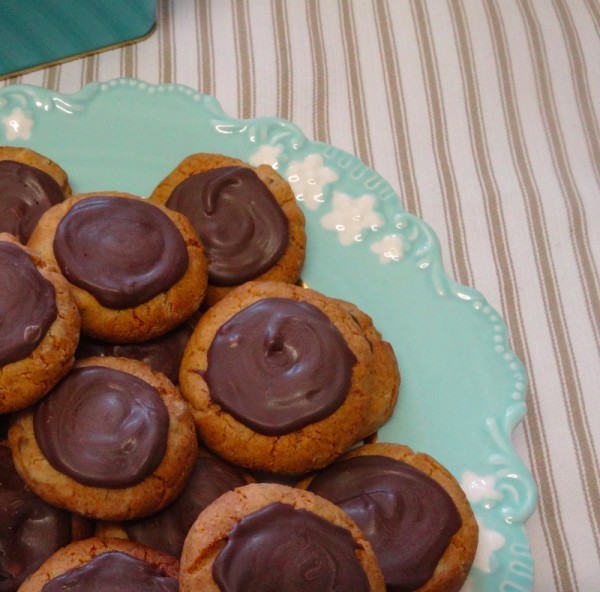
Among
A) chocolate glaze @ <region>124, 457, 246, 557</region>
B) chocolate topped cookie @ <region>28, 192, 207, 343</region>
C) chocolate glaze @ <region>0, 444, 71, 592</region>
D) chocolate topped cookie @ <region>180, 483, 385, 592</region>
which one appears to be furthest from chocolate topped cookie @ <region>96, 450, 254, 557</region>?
chocolate topped cookie @ <region>28, 192, 207, 343</region>

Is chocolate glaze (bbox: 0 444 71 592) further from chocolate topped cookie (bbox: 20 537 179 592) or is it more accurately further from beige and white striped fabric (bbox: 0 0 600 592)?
beige and white striped fabric (bbox: 0 0 600 592)

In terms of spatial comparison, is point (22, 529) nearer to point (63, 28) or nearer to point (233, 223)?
point (233, 223)

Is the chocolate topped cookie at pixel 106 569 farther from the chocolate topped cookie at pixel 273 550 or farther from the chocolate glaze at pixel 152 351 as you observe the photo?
the chocolate glaze at pixel 152 351

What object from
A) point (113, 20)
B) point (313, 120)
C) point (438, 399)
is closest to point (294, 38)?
point (313, 120)

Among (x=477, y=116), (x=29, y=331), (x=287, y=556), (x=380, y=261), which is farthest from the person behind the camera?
(x=477, y=116)

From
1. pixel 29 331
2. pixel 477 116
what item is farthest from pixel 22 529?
pixel 477 116

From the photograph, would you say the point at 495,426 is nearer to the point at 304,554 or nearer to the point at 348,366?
the point at 348,366
